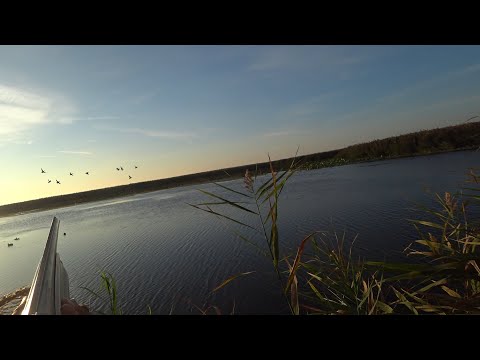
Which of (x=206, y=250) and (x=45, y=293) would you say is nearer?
(x=45, y=293)

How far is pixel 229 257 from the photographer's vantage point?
39.3 feet

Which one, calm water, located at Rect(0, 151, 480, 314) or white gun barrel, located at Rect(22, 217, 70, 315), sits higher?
white gun barrel, located at Rect(22, 217, 70, 315)

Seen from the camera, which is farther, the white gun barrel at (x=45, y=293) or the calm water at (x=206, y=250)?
the calm water at (x=206, y=250)

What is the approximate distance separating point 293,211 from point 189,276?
8925mm

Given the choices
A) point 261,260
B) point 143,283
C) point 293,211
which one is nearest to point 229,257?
point 261,260

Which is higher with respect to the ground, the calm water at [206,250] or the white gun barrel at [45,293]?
the white gun barrel at [45,293]

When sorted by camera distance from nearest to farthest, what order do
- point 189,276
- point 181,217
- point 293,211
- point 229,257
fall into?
1. point 189,276
2. point 229,257
3. point 293,211
4. point 181,217

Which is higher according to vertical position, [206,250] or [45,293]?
[45,293]

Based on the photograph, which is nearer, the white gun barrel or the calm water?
the white gun barrel
